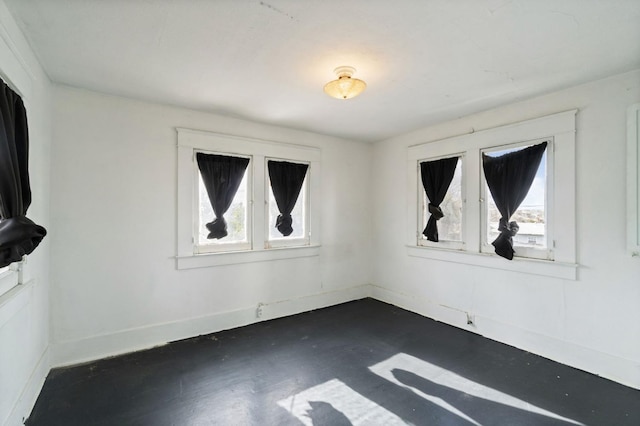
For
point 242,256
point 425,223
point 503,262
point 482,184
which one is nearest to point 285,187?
point 242,256

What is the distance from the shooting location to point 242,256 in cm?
371

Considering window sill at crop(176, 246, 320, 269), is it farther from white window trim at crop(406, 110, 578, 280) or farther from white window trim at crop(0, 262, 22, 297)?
white window trim at crop(406, 110, 578, 280)

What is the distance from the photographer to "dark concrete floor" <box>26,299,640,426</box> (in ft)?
6.70

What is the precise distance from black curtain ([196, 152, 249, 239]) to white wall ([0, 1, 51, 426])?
1367 mm

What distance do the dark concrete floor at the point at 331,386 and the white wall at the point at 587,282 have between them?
194 mm

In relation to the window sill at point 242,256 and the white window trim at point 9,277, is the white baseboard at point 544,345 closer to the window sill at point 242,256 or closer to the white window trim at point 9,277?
the window sill at point 242,256

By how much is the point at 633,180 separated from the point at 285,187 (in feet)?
11.3

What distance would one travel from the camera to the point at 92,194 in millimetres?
2840

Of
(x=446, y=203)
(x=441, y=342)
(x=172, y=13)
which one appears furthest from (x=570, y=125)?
(x=172, y=13)

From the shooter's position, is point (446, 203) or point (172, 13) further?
point (446, 203)

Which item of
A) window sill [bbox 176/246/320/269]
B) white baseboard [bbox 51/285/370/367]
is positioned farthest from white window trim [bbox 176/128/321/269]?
white baseboard [bbox 51/285/370/367]

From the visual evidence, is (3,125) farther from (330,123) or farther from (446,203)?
(446,203)

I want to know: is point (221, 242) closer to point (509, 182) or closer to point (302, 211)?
point (302, 211)

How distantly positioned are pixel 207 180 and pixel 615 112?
4.01 metres
